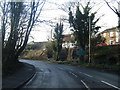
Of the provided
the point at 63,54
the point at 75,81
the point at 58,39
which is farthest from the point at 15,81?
the point at 63,54

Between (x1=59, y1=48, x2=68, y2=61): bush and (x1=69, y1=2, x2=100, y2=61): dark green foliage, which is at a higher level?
(x1=69, y1=2, x2=100, y2=61): dark green foliage

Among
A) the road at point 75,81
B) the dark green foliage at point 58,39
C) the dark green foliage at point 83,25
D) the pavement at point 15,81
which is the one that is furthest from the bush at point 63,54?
the pavement at point 15,81

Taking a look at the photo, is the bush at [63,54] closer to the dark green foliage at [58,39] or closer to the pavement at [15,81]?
the dark green foliage at [58,39]

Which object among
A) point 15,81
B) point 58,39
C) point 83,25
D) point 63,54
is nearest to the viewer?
point 15,81

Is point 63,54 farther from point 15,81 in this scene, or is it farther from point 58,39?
point 15,81

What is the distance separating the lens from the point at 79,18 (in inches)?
1468

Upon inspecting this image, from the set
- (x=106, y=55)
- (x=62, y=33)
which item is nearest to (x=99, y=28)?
(x=106, y=55)

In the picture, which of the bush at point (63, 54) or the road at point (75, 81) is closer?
the road at point (75, 81)

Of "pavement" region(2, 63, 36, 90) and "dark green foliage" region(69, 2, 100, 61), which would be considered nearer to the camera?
"pavement" region(2, 63, 36, 90)

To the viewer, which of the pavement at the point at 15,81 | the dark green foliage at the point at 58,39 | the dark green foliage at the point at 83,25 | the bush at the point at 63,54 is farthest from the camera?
the bush at the point at 63,54

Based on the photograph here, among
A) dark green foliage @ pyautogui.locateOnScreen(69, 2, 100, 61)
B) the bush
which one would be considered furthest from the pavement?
the bush

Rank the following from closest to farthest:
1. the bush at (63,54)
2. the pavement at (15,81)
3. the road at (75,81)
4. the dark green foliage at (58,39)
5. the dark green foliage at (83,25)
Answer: the pavement at (15,81)
the road at (75,81)
the dark green foliage at (83,25)
the dark green foliage at (58,39)
the bush at (63,54)

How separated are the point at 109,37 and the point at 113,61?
41531 millimetres

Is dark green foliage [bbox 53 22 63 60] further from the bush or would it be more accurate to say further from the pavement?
the pavement
